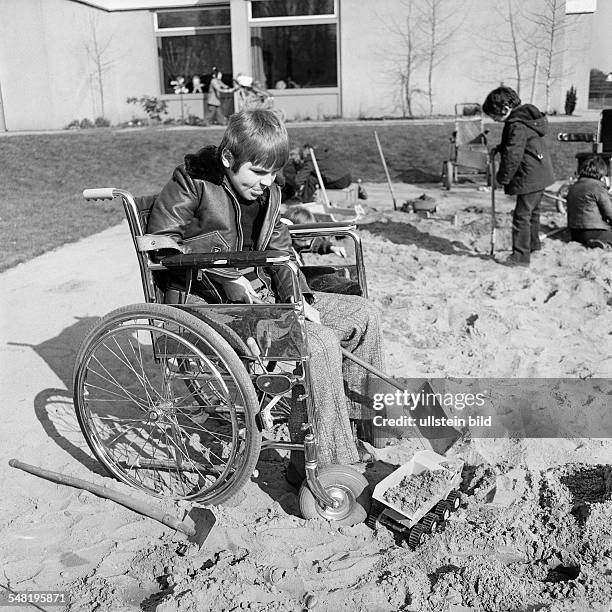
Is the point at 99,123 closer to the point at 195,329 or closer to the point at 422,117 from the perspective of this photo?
the point at 422,117

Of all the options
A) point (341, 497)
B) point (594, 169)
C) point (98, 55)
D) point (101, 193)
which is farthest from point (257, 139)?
point (98, 55)

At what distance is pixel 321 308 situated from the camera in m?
3.35

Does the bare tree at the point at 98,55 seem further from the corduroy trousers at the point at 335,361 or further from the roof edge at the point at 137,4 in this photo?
the corduroy trousers at the point at 335,361

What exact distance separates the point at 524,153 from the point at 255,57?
18.0 metres

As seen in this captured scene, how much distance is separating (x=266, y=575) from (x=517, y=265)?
15.9 ft

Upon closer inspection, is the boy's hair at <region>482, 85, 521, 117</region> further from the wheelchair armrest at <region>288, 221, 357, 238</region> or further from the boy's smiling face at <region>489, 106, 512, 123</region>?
the wheelchair armrest at <region>288, 221, 357, 238</region>

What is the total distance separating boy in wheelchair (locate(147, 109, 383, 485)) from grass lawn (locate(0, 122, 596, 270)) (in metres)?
5.47

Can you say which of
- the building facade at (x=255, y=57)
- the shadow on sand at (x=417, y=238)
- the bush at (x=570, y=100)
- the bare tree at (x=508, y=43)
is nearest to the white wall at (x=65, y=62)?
the building facade at (x=255, y=57)

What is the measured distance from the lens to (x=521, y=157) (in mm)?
6828

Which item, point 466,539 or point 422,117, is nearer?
point 466,539

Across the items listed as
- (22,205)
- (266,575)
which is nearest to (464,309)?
(266,575)

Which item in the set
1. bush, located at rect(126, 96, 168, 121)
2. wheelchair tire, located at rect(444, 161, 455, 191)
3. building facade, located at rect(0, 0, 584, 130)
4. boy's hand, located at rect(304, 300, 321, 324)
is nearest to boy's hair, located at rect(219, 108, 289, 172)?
boy's hand, located at rect(304, 300, 321, 324)

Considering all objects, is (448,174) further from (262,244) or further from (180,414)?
(180,414)

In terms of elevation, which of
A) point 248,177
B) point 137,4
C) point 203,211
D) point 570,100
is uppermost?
point 137,4
